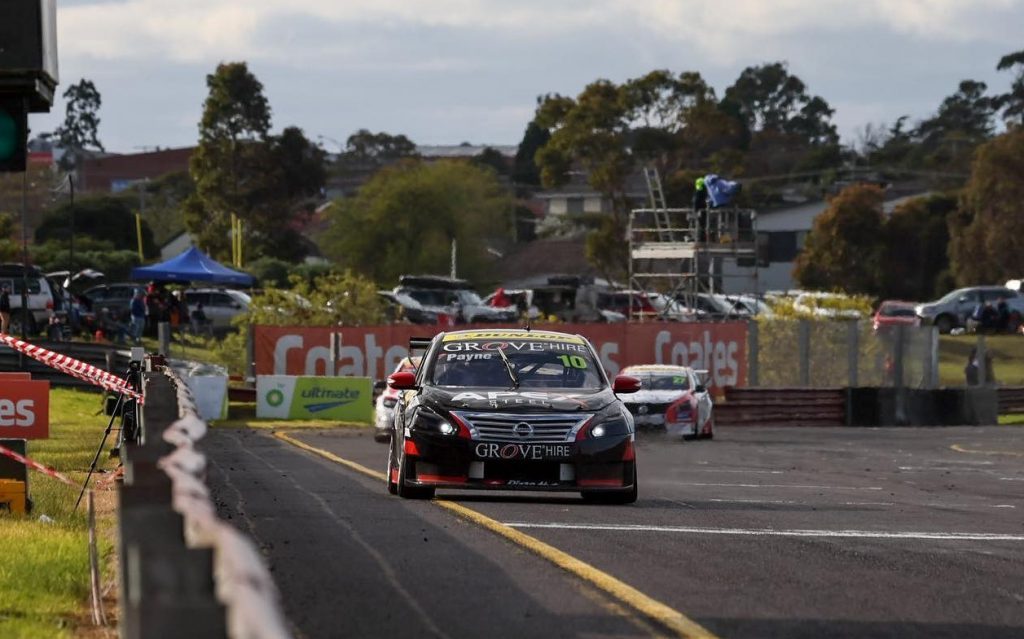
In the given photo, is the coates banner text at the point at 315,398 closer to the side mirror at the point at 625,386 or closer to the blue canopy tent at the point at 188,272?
the blue canopy tent at the point at 188,272

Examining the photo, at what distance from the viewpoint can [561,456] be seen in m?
14.8

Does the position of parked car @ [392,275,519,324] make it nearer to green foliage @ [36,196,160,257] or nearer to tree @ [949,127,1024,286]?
tree @ [949,127,1024,286]

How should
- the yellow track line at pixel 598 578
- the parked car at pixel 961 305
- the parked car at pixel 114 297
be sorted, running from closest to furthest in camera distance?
the yellow track line at pixel 598 578, the parked car at pixel 114 297, the parked car at pixel 961 305

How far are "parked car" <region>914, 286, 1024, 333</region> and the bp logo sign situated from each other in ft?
101

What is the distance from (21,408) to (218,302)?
3683 centimetres

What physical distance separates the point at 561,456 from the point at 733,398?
2530 centimetres

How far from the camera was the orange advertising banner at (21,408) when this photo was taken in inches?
763

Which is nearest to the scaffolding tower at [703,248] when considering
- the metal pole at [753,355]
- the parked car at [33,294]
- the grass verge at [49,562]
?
the metal pole at [753,355]

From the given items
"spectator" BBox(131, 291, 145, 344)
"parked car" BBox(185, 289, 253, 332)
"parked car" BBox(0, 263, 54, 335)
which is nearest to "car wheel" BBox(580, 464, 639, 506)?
"parked car" BBox(0, 263, 54, 335)

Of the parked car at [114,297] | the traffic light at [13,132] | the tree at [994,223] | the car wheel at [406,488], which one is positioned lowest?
the car wheel at [406,488]

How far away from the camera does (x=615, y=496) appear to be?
15.4 meters

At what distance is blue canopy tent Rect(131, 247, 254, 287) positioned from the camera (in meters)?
48.8

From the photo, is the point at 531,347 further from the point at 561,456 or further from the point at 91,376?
the point at 91,376

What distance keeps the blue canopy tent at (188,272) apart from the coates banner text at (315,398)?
42.1 feet
